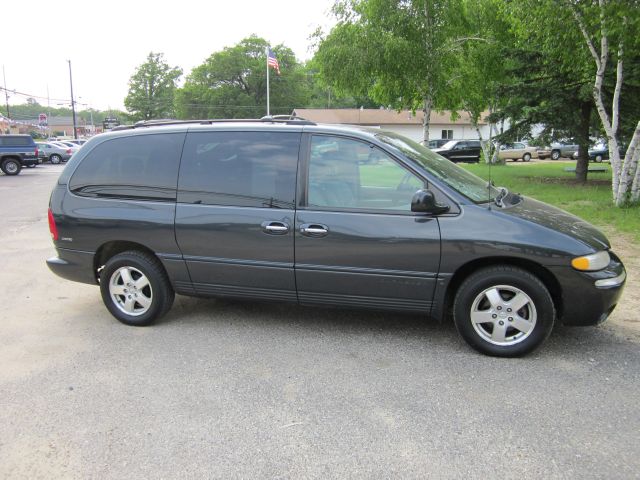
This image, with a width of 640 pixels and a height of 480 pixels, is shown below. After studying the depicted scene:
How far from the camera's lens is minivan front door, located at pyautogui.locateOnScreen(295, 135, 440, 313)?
13.2 feet

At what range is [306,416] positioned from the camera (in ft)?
10.6

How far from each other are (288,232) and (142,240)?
1413 millimetres

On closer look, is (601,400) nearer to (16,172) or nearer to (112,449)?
(112,449)

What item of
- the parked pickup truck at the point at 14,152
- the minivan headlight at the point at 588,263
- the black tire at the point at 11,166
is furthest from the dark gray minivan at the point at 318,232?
the black tire at the point at 11,166

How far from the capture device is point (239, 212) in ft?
14.4

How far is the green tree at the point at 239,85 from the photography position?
2810 inches

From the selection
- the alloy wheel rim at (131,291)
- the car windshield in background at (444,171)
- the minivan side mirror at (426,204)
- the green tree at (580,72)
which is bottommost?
the alloy wheel rim at (131,291)

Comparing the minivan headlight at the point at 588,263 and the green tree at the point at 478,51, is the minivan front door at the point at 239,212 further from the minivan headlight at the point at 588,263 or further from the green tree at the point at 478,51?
the green tree at the point at 478,51

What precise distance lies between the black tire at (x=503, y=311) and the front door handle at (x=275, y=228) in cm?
148

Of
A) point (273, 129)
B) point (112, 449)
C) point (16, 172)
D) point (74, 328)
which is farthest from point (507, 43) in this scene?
point (16, 172)

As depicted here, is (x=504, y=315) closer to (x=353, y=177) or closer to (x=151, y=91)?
(x=353, y=177)

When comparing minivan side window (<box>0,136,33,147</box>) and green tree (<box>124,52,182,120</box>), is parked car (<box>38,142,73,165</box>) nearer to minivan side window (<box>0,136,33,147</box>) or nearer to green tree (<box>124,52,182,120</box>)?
minivan side window (<box>0,136,33,147</box>)

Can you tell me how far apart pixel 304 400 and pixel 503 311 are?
1678 millimetres

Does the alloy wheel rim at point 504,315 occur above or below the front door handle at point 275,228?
below
